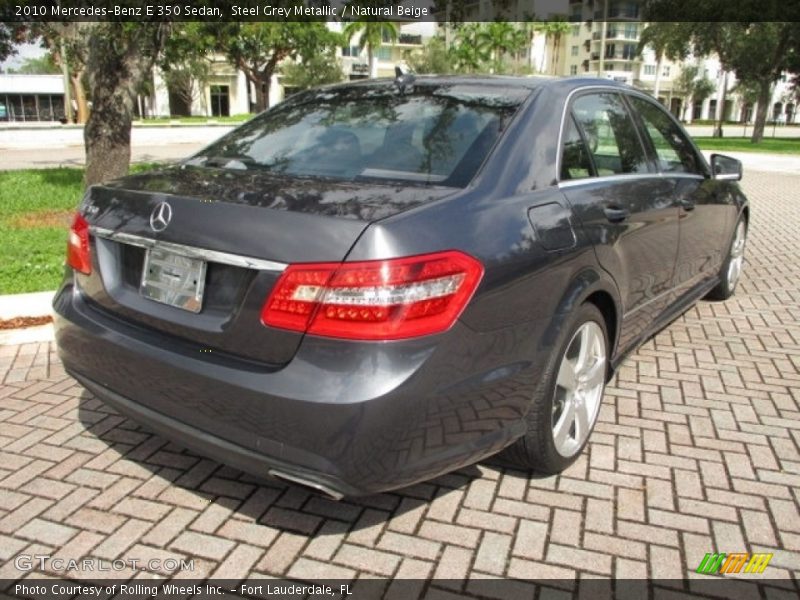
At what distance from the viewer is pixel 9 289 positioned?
5.46m

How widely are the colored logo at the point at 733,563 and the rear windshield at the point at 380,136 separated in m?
1.60

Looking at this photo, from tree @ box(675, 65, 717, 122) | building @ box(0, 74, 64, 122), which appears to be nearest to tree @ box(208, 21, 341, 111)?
building @ box(0, 74, 64, 122)

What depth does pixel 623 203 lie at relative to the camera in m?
3.30

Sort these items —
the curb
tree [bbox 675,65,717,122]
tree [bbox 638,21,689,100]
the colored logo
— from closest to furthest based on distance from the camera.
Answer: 1. the colored logo
2. the curb
3. tree [bbox 638,21,689,100]
4. tree [bbox 675,65,717,122]

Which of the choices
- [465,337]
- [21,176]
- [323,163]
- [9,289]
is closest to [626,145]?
[323,163]

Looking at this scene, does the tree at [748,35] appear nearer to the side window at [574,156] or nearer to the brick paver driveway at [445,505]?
the brick paver driveway at [445,505]

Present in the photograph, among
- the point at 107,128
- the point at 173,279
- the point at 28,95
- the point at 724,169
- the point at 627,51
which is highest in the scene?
the point at 627,51

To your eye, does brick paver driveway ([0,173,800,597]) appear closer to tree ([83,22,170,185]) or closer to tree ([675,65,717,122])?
tree ([83,22,170,185])

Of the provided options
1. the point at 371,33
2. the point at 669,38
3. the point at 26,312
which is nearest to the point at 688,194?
the point at 26,312

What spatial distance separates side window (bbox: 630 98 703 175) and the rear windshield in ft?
4.34

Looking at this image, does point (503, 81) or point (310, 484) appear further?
point (503, 81)

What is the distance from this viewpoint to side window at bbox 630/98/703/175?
4002 mm

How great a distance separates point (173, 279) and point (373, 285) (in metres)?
0.78

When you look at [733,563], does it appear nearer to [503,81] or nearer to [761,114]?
[503,81]
